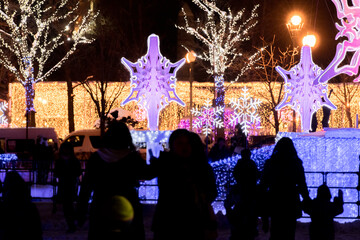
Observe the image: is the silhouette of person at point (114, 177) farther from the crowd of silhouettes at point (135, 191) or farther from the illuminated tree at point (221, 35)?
the illuminated tree at point (221, 35)

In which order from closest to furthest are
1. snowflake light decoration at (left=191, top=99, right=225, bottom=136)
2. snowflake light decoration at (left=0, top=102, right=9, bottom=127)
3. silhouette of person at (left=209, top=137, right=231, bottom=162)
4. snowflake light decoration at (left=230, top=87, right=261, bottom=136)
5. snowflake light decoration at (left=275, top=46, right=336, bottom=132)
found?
1. silhouette of person at (left=209, top=137, right=231, bottom=162)
2. snowflake light decoration at (left=275, top=46, right=336, bottom=132)
3. snowflake light decoration at (left=230, top=87, right=261, bottom=136)
4. snowflake light decoration at (left=191, top=99, right=225, bottom=136)
5. snowflake light decoration at (left=0, top=102, right=9, bottom=127)

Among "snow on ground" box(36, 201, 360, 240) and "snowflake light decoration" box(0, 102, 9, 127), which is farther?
"snowflake light decoration" box(0, 102, 9, 127)

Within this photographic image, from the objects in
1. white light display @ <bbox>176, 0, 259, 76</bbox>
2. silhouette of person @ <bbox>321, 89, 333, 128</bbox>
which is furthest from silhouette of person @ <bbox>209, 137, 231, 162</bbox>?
white light display @ <bbox>176, 0, 259, 76</bbox>

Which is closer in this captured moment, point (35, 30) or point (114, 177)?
point (114, 177)

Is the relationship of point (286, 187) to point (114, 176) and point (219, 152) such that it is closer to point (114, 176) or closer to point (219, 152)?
point (114, 176)

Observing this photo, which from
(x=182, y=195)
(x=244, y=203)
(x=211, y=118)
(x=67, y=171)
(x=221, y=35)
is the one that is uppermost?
(x=221, y=35)

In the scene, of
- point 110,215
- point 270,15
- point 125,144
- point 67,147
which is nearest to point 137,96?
point 67,147

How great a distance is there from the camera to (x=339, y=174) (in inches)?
473

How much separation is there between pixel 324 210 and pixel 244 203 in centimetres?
159

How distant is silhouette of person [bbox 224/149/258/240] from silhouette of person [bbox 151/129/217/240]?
3172mm

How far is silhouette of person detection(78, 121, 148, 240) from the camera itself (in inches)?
217

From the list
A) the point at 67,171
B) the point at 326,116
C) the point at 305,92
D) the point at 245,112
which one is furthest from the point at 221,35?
the point at 67,171

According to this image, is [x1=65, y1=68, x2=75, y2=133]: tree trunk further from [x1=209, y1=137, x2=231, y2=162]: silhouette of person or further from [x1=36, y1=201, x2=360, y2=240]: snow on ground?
[x1=36, y1=201, x2=360, y2=240]: snow on ground

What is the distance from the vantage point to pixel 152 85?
18000 millimetres
